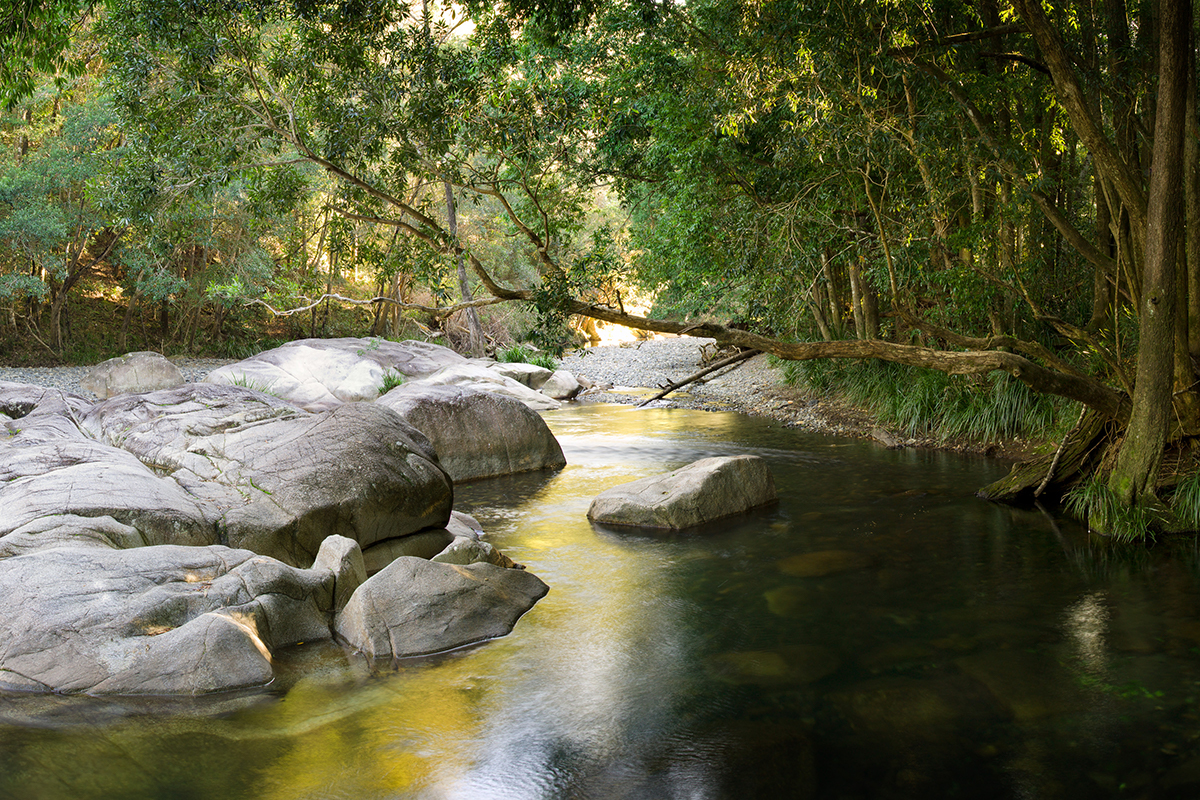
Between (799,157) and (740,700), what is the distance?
8030mm

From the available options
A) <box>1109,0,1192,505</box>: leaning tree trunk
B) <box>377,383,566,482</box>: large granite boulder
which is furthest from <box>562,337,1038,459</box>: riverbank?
<box>1109,0,1192,505</box>: leaning tree trunk

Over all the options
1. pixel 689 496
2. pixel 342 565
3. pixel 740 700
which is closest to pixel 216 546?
pixel 342 565

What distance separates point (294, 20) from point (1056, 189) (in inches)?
393

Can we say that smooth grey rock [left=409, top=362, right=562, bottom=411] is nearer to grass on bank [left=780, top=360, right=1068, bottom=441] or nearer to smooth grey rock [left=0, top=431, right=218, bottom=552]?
grass on bank [left=780, top=360, right=1068, bottom=441]

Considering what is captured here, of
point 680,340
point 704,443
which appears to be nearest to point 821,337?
point 704,443

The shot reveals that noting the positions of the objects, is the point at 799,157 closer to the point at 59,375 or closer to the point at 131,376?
the point at 131,376

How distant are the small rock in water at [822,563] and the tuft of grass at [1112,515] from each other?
2.63 metres

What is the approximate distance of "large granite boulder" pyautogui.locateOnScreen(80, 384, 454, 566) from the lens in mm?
7312

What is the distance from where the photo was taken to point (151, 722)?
16.0 feet

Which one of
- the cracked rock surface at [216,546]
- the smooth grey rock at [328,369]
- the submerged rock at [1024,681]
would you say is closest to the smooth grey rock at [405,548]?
the cracked rock surface at [216,546]

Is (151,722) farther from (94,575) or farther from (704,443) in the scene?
(704,443)

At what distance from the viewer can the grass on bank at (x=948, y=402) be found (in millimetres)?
12266

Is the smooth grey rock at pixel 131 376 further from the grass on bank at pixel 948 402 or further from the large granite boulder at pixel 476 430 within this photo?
the grass on bank at pixel 948 402

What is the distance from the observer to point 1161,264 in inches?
310
